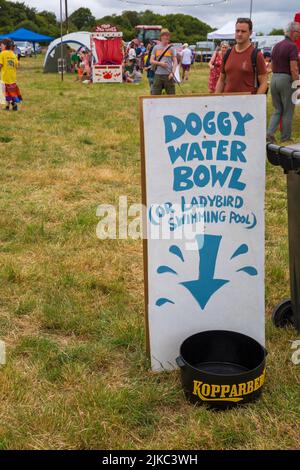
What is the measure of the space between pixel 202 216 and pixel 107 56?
21.4 m

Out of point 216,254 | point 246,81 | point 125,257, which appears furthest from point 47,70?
point 216,254

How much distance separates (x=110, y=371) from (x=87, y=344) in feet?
0.96

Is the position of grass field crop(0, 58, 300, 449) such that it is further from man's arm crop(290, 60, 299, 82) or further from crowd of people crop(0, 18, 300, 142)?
man's arm crop(290, 60, 299, 82)

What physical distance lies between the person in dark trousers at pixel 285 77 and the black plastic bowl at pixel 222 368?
5.88 m

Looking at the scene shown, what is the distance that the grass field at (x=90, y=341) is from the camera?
7.79 feet

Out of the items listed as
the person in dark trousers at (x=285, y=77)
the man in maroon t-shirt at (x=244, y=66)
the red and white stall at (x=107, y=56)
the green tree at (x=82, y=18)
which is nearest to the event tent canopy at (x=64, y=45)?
the red and white stall at (x=107, y=56)

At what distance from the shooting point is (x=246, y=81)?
6.09 metres

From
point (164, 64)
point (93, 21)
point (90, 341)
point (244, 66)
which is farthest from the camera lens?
point (93, 21)

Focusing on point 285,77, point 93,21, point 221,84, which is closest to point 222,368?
point 221,84

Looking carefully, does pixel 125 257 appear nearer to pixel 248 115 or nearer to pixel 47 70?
pixel 248 115

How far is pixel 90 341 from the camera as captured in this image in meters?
3.16

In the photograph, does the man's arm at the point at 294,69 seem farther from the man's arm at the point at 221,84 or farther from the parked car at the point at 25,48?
the parked car at the point at 25,48

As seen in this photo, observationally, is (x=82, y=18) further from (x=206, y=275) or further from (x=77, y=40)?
(x=206, y=275)

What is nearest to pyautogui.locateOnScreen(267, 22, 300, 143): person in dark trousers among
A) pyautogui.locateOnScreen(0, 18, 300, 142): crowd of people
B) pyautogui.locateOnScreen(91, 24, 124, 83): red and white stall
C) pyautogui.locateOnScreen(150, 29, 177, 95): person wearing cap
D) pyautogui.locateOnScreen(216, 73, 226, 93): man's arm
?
pyautogui.locateOnScreen(0, 18, 300, 142): crowd of people
